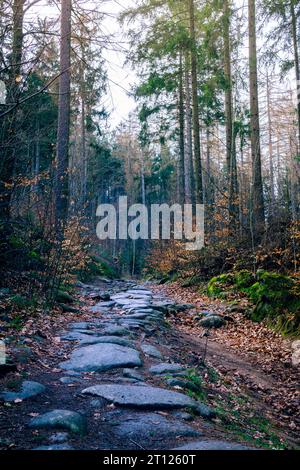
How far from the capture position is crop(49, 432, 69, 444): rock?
2421mm

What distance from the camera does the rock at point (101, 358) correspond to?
4.19 m

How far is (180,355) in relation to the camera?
5.53 meters

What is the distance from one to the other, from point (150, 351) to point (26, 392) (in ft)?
7.13

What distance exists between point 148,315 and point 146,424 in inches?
182

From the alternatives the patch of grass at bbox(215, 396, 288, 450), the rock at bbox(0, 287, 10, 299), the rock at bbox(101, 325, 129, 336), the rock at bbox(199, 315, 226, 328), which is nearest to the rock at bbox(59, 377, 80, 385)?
the patch of grass at bbox(215, 396, 288, 450)

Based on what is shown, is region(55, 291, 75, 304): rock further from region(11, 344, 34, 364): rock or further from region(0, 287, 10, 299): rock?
region(11, 344, 34, 364): rock

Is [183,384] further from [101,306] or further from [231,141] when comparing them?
[231,141]

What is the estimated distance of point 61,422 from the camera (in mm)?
2650

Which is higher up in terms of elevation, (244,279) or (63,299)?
(244,279)

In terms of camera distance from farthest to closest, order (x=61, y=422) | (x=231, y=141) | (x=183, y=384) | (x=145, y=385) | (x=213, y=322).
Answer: (x=231, y=141)
(x=213, y=322)
(x=183, y=384)
(x=145, y=385)
(x=61, y=422)

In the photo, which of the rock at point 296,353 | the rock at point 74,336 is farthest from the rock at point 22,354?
the rock at point 296,353

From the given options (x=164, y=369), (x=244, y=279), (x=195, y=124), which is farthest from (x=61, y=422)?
(x=195, y=124)

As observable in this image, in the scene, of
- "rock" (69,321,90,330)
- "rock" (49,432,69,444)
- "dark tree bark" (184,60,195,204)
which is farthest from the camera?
"dark tree bark" (184,60,195,204)

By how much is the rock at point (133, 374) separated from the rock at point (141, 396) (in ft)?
1.15
